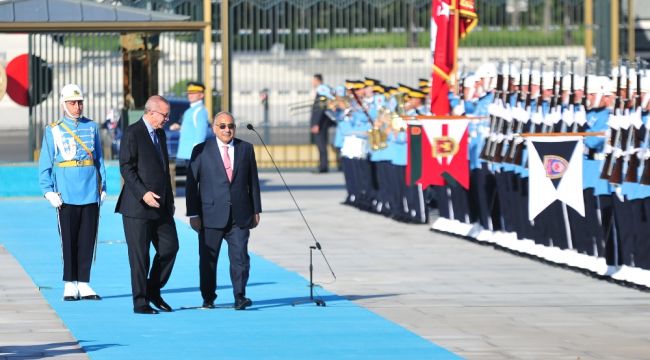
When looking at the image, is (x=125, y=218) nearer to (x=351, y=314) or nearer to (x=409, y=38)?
(x=351, y=314)

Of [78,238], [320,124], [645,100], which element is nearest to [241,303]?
[78,238]

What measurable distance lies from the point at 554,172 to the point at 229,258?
3.82m

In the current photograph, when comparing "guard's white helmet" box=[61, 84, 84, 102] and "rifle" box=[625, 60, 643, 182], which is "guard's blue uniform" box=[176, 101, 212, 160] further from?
"rifle" box=[625, 60, 643, 182]

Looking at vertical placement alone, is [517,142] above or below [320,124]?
above

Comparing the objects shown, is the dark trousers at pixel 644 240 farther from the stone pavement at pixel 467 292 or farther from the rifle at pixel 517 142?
the rifle at pixel 517 142

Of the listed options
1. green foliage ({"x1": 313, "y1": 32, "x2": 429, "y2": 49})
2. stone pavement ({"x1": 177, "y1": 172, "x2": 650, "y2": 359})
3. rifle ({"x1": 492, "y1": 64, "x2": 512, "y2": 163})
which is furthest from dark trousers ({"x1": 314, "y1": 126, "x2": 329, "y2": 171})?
rifle ({"x1": 492, "y1": 64, "x2": 512, "y2": 163})

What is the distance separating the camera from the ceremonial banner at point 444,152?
19.7m

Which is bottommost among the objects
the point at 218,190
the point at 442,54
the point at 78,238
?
the point at 78,238

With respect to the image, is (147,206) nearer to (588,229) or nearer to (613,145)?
(613,145)

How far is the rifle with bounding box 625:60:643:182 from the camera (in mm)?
14719

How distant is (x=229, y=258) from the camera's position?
13758 millimetres

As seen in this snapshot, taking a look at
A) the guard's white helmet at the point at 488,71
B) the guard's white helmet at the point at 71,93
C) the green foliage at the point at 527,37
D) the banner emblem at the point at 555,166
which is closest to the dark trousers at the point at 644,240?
the banner emblem at the point at 555,166

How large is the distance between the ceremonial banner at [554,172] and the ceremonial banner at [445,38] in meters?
3.72

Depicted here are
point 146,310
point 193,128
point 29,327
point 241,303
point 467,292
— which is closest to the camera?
point 29,327
